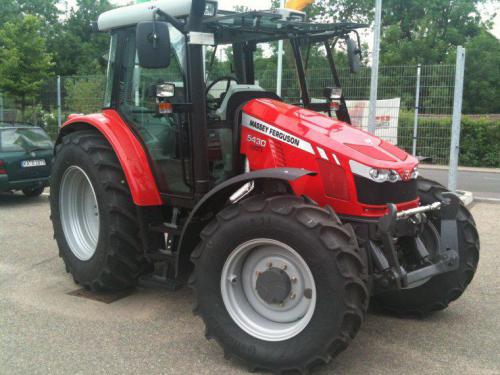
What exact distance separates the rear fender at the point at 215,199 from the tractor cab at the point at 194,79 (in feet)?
1.08

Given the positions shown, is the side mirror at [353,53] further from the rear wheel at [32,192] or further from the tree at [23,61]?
the tree at [23,61]

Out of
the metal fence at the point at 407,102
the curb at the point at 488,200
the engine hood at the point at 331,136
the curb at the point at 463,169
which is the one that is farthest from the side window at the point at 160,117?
the curb at the point at 463,169

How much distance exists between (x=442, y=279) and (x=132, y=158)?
9.00 feet

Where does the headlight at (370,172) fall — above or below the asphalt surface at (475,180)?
above

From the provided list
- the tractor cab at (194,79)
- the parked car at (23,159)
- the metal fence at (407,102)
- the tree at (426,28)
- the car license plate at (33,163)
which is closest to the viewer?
the tractor cab at (194,79)

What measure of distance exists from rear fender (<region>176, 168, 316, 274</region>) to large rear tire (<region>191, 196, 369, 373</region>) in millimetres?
155

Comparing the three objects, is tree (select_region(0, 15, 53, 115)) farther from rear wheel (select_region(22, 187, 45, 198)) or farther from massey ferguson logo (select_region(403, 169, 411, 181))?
massey ferguson logo (select_region(403, 169, 411, 181))

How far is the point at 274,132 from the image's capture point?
394 centimetres

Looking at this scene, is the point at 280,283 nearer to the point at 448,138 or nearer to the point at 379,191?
the point at 379,191

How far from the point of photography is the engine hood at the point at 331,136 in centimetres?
365

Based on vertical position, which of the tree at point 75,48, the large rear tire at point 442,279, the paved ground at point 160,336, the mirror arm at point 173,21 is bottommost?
the paved ground at point 160,336

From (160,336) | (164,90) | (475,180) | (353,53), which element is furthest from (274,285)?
(475,180)

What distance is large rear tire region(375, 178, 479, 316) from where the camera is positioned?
420 cm

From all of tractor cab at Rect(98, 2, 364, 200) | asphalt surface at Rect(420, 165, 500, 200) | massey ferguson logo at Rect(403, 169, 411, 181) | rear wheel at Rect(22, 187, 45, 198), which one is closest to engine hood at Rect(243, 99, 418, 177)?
massey ferguson logo at Rect(403, 169, 411, 181)
